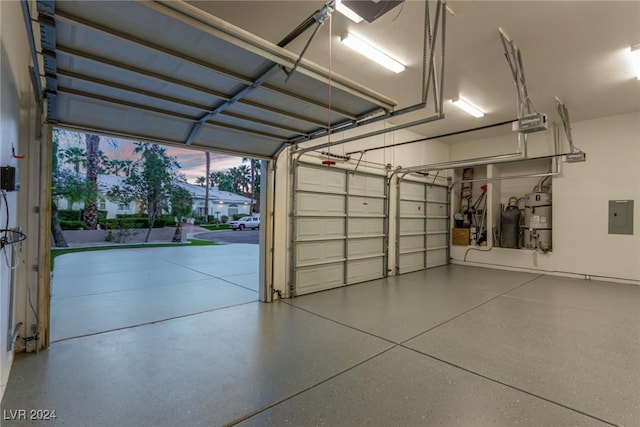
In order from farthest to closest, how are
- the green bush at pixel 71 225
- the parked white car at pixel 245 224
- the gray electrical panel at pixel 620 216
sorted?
the parked white car at pixel 245 224 < the green bush at pixel 71 225 < the gray electrical panel at pixel 620 216

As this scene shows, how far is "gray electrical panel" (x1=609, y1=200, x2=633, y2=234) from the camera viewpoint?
Answer: 19.8ft

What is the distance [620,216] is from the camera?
20.1 feet

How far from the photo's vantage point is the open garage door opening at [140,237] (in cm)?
454

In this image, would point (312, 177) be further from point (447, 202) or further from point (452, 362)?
point (447, 202)

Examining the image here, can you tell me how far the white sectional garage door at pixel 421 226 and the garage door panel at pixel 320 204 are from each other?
6.51ft

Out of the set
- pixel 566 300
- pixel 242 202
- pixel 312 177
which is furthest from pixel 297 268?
pixel 242 202

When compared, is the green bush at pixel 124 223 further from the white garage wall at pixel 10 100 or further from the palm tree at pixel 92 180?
the white garage wall at pixel 10 100

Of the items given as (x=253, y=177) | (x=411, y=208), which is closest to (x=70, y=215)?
(x=253, y=177)

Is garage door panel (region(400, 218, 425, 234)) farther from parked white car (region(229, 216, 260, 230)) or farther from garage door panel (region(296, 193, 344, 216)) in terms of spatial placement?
parked white car (region(229, 216, 260, 230))

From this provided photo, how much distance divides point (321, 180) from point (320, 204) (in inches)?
17.8

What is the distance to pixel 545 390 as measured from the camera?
230 centimetres

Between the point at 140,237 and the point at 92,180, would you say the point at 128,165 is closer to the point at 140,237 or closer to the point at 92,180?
the point at 92,180

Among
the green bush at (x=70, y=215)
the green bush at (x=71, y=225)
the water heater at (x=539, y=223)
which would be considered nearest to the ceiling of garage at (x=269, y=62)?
the water heater at (x=539, y=223)

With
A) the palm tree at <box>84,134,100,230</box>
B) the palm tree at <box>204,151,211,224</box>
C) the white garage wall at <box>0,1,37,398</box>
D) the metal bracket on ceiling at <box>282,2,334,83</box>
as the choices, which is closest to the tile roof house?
the palm tree at <box>204,151,211,224</box>
